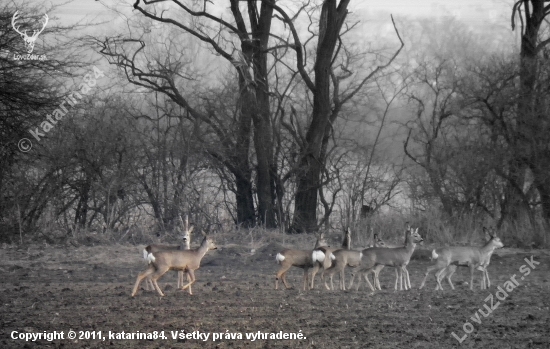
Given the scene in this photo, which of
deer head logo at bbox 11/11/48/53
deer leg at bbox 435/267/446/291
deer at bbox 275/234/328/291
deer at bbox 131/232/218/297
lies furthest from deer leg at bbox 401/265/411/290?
deer head logo at bbox 11/11/48/53

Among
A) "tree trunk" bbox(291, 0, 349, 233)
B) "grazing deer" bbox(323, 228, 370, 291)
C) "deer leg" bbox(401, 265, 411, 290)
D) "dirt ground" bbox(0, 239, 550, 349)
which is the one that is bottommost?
"dirt ground" bbox(0, 239, 550, 349)

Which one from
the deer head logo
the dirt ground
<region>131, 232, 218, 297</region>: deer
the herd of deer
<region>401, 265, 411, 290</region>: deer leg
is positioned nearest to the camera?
the dirt ground

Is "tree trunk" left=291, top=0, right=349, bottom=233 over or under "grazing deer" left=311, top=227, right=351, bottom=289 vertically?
over

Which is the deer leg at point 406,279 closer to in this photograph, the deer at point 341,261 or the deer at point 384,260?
the deer at point 384,260

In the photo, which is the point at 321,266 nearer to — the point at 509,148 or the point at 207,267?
the point at 207,267

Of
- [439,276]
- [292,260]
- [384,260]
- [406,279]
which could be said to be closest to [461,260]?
[439,276]

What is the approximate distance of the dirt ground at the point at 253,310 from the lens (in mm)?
9531

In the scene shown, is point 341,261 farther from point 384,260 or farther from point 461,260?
point 461,260

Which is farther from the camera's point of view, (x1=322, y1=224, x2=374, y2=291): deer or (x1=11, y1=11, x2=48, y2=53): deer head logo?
(x1=11, y1=11, x2=48, y2=53): deer head logo

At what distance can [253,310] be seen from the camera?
11.5 m

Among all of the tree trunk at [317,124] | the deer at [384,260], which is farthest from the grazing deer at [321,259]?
the tree trunk at [317,124]

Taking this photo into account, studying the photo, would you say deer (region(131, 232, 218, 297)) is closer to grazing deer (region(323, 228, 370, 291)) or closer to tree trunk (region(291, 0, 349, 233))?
grazing deer (region(323, 228, 370, 291))

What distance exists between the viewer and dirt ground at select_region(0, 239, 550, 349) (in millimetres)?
9531

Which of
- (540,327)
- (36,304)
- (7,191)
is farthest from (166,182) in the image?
(540,327)
